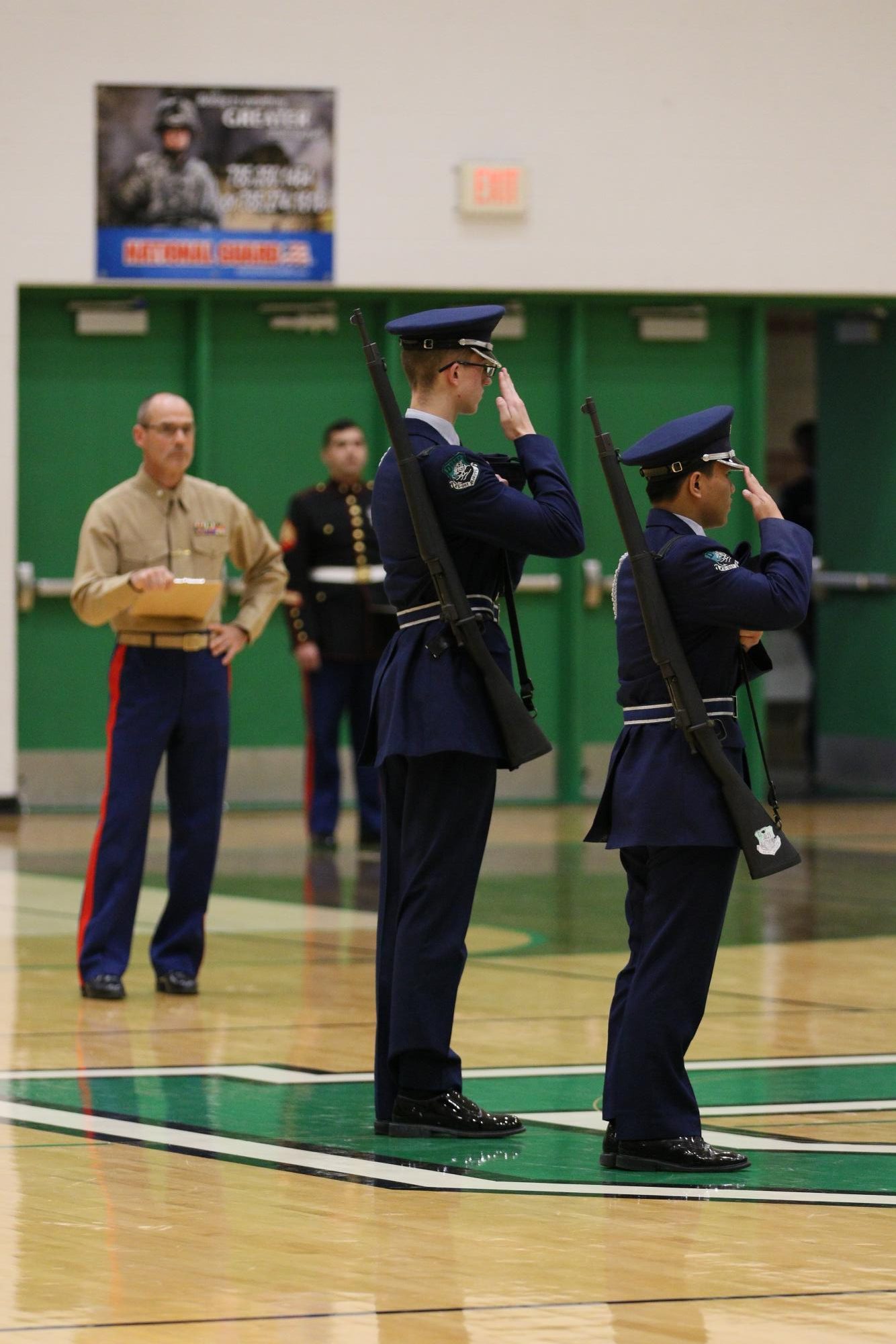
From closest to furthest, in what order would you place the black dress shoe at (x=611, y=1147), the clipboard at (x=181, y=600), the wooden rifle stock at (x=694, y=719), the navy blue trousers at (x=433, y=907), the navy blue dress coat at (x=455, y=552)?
the wooden rifle stock at (x=694, y=719), the black dress shoe at (x=611, y=1147), the navy blue dress coat at (x=455, y=552), the navy blue trousers at (x=433, y=907), the clipboard at (x=181, y=600)

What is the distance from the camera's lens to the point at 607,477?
18.3ft

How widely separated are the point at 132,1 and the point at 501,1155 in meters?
10.4

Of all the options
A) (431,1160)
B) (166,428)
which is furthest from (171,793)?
(431,1160)

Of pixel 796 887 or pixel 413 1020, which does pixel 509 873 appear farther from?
pixel 413 1020

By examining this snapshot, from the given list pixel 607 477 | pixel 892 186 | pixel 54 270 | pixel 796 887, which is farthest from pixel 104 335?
pixel 607 477

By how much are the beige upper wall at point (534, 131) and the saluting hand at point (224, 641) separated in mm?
6329

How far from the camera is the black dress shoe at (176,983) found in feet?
26.2

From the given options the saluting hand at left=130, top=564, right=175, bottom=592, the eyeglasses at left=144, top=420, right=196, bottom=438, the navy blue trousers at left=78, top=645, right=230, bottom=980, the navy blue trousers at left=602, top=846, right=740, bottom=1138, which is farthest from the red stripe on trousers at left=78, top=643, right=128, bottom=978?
the navy blue trousers at left=602, top=846, right=740, bottom=1138

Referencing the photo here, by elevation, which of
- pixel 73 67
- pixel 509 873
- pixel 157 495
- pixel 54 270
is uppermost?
pixel 73 67

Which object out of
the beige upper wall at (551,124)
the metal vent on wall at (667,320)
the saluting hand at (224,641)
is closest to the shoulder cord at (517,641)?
the saluting hand at (224,641)

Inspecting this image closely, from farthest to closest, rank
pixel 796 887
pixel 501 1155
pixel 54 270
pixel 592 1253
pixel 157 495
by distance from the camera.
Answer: pixel 54 270
pixel 796 887
pixel 157 495
pixel 501 1155
pixel 592 1253

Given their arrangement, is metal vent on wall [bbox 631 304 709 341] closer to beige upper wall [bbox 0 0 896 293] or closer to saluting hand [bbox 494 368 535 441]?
beige upper wall [bbox 0 0 896 293]

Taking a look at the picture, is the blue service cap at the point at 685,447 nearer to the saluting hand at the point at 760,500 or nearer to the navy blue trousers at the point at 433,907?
the saluting hand at the point at 760,500

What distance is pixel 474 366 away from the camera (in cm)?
567
